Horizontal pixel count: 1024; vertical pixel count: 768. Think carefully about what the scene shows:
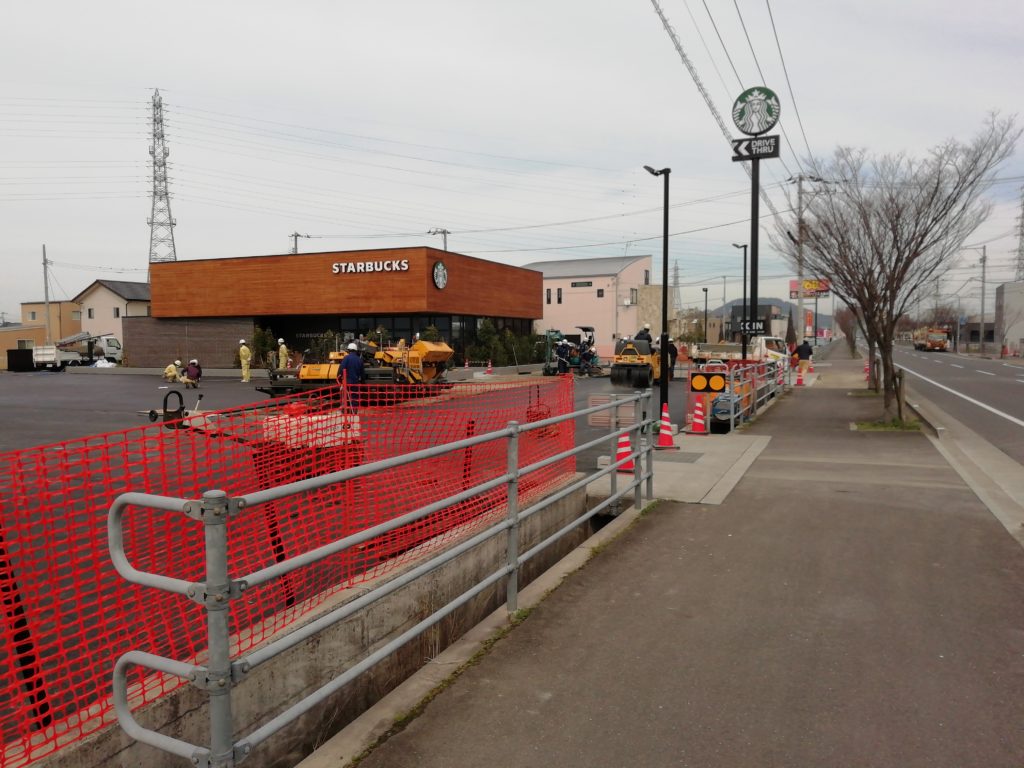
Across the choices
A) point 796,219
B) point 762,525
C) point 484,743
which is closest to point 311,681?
point 484,743

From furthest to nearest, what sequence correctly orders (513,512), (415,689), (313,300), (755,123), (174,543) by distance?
(313,300), (755,123), (174,543), (513,512), (415,689)

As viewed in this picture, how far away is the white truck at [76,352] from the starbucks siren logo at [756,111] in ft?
136

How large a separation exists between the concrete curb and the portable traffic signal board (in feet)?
32.2

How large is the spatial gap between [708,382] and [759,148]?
15247 mm

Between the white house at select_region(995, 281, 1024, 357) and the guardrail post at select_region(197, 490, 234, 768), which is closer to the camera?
the guardrail post at select_region(197, 490, 234, 768)

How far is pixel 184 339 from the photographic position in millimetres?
43938

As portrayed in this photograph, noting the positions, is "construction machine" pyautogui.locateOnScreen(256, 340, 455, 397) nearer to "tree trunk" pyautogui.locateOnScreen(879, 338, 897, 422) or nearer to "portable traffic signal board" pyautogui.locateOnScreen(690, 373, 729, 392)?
"portable traffic signal board" pyautogui.locateOnScreen(690, 373, 729, 392)

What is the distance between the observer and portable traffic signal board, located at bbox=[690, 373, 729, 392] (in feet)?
48.3

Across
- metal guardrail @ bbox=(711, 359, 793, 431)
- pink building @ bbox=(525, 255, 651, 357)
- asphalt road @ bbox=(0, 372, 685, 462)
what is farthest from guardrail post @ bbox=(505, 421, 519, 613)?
pink building @ bbox=(525, 255, 651, 357)

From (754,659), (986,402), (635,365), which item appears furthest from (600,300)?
(754,659)

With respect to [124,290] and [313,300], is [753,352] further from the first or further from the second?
[124,290]

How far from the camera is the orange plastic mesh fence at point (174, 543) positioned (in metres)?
3.03

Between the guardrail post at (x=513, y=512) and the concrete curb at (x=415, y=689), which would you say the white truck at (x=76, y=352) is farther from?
the guardrail post at (x=513, y=512)

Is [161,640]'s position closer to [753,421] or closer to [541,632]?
[541,632]
